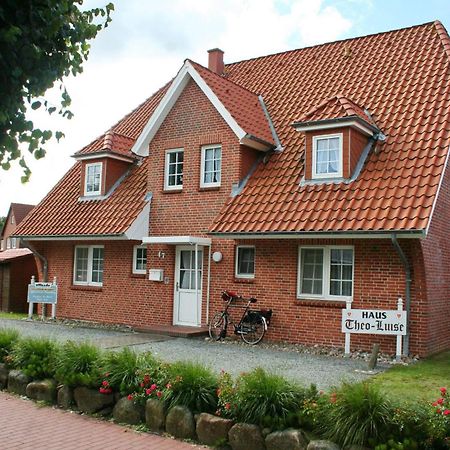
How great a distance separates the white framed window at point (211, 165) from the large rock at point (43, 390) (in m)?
8.40

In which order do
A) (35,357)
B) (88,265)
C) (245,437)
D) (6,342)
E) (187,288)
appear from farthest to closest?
(88,265) < (187,288) < (6,342) < (35,357) < (245,437)

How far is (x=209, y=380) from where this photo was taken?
27.0ft

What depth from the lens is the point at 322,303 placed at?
1417 centimetres

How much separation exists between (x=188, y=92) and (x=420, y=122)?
6842mm

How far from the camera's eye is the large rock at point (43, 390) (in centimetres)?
970

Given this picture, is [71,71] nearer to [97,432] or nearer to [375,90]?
[97,432]

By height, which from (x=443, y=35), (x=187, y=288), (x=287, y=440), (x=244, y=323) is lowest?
(x=287, y=440)

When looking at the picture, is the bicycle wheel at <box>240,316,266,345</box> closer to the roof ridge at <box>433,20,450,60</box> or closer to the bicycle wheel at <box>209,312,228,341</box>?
the bicycle wheel at <box>209,312,228,341</box>

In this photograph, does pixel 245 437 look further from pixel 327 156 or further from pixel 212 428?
pixel 327 156

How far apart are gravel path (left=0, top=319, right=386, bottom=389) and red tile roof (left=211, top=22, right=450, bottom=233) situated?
9.29 feet

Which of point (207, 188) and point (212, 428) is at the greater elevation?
point (207, 188)

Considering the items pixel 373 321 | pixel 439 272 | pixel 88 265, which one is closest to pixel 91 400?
pixel 373 321

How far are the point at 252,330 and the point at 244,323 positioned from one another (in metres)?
0.27

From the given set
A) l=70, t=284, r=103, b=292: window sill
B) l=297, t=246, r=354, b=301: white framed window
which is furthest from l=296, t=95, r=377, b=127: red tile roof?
l=70, t=284, r=103, b=292: window sill
